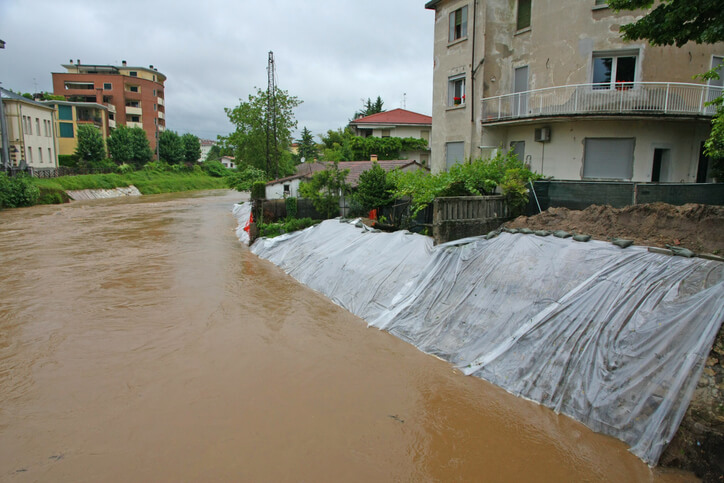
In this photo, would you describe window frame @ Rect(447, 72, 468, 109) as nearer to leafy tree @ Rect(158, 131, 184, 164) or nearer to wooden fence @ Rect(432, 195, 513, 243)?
wooden fence @ Rect(432, 195, 513, 243)

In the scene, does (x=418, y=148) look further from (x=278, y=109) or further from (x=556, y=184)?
(x=556, y=184)

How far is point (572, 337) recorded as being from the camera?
21.2ft

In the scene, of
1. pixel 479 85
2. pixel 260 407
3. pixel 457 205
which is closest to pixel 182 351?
pixel 260 407

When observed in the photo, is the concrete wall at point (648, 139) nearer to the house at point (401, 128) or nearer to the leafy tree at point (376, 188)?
the leafy tree at point (376, 188)

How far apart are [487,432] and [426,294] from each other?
358cm

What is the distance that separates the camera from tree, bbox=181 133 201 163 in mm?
66438

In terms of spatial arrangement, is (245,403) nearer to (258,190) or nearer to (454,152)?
(454,152)

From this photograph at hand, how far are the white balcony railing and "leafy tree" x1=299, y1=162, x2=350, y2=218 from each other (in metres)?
6.72

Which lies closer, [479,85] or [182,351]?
[182,351]

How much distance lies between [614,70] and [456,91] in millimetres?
6020

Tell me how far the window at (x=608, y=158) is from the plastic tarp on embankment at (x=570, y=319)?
873cm

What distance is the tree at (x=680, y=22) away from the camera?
629 cm

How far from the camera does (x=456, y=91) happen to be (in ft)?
63.9

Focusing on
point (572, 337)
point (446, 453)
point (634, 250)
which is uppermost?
point (634, 250)
